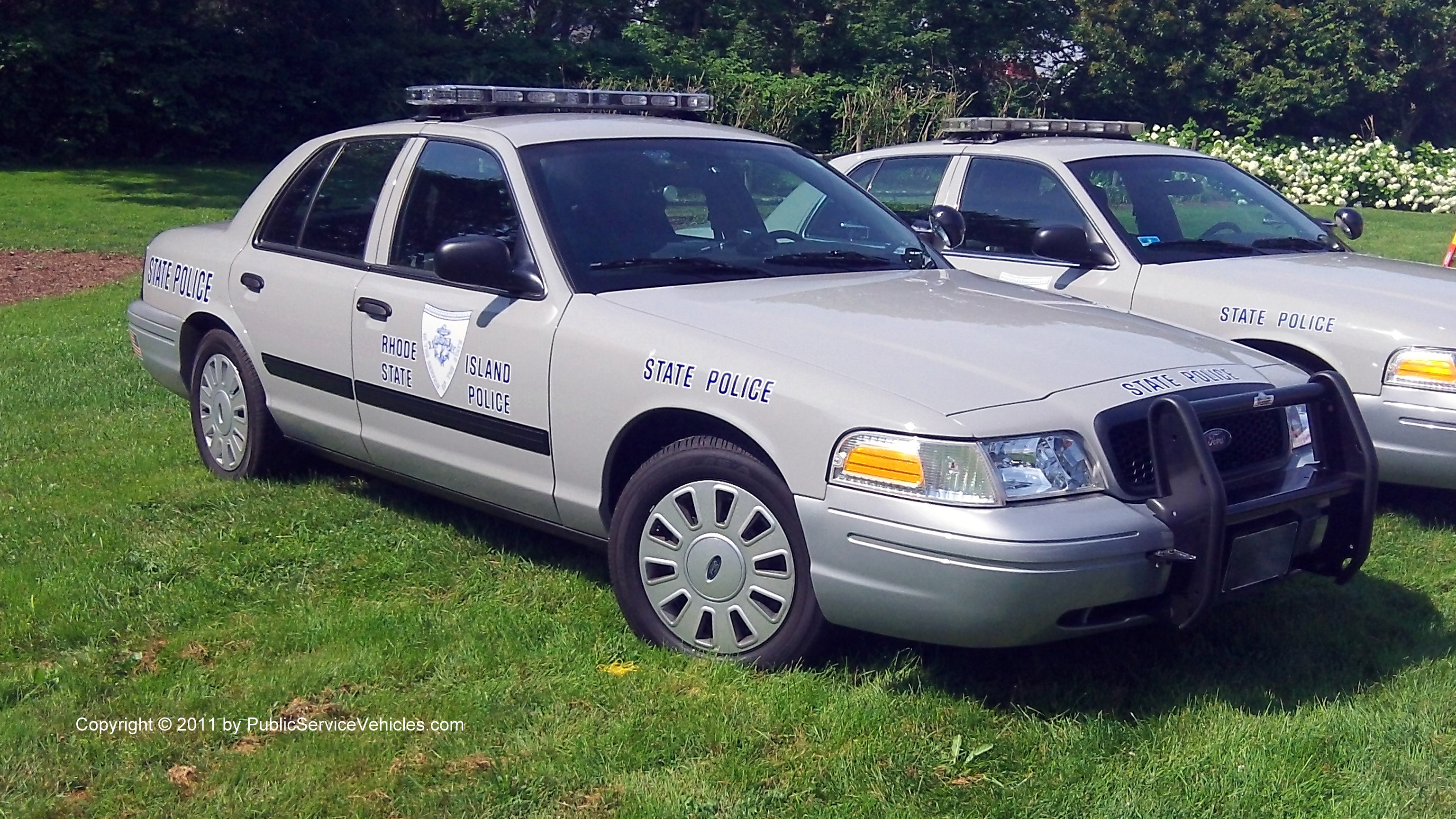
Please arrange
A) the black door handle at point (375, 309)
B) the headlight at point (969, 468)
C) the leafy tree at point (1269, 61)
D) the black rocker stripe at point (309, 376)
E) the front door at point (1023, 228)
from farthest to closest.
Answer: the leafy tree at point (1269, 61) < the front door at point (1023, 228) < the black rocker stripe at point (309, 376) < the black door handle at point (375, 309) < the headlight at point (969, 468)

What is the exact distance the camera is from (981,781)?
3420mm

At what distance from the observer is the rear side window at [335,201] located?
5.37 metres

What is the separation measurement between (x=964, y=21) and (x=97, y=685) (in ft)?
112

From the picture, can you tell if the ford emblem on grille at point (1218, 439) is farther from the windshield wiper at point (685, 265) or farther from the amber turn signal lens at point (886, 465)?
the windshield wiper at point (685, 265)

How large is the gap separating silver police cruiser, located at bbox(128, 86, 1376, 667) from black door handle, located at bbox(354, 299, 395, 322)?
0.02 m

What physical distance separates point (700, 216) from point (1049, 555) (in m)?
2.03

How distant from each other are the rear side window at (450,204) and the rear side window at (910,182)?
2.84 m

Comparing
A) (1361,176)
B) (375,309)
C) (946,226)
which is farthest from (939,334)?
(1361,176)

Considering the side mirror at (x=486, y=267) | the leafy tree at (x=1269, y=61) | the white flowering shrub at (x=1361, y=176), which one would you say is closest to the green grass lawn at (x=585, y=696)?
the side mirror at (x=486, y=267)

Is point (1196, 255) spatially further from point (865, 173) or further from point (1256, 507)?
point (1256, 507)

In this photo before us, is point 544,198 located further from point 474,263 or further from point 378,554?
point 378,554

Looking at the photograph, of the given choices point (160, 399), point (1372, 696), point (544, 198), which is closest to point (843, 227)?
point (544, 198)

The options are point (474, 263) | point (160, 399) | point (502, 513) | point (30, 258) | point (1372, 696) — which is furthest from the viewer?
point (30, 258)

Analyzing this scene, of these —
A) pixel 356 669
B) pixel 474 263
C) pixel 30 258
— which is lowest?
pixel 30 258
